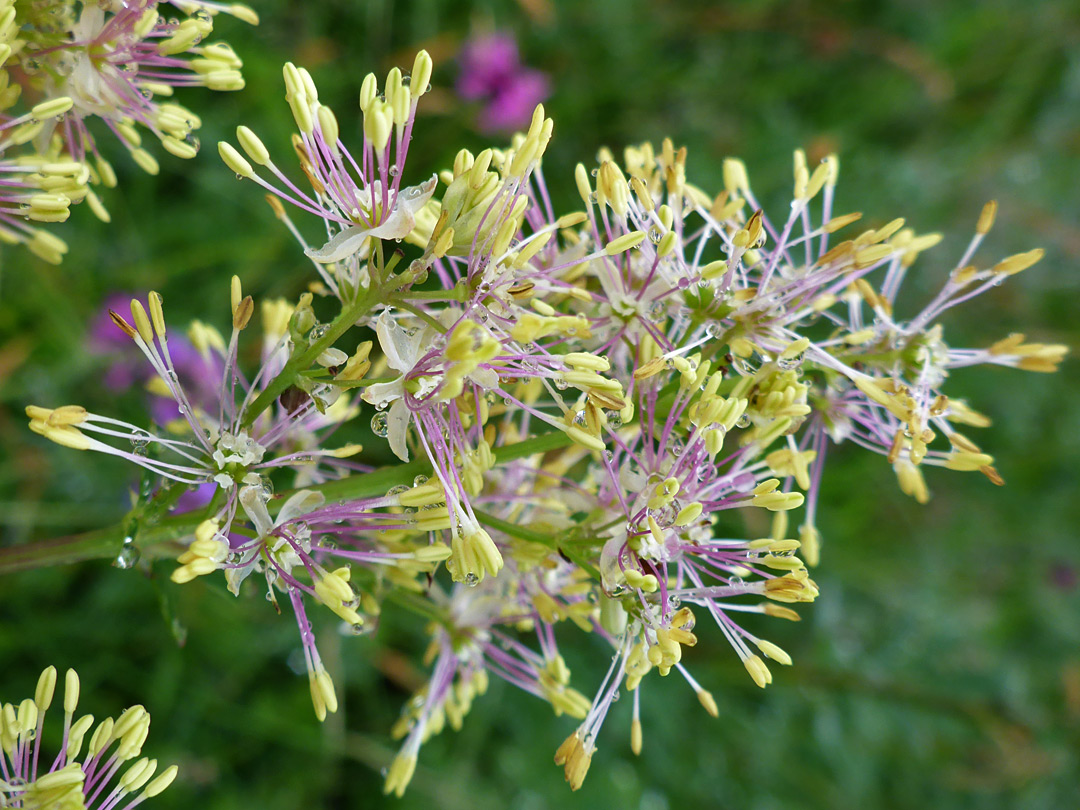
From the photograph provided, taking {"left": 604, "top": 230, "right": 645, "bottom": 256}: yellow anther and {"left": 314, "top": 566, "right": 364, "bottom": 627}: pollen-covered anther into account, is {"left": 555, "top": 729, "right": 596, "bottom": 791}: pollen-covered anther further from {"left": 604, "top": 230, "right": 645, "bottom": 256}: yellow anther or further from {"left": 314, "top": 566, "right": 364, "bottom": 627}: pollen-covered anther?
{"left": 604, "top": 230, "right": 645, "bottom": 256}: yellow anther

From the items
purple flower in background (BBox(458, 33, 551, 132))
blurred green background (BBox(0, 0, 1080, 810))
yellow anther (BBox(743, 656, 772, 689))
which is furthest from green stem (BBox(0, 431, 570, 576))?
purple flower in background (BBox(458, 33, 551, 132))

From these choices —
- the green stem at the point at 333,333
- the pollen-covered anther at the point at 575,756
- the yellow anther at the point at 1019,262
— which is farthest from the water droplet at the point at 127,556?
the yellow anther at the point at 1019,262

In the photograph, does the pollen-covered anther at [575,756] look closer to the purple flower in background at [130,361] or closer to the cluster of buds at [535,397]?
the cluster of buds at [535,397]

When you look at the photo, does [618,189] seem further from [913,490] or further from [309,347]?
[913,490]

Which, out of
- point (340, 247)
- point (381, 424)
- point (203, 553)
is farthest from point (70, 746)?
point (340, 247)

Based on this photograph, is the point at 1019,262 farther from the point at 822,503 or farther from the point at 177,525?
the point at 822,503

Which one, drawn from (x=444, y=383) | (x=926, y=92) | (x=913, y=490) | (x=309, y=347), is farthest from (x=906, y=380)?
(x=926, y=92)
